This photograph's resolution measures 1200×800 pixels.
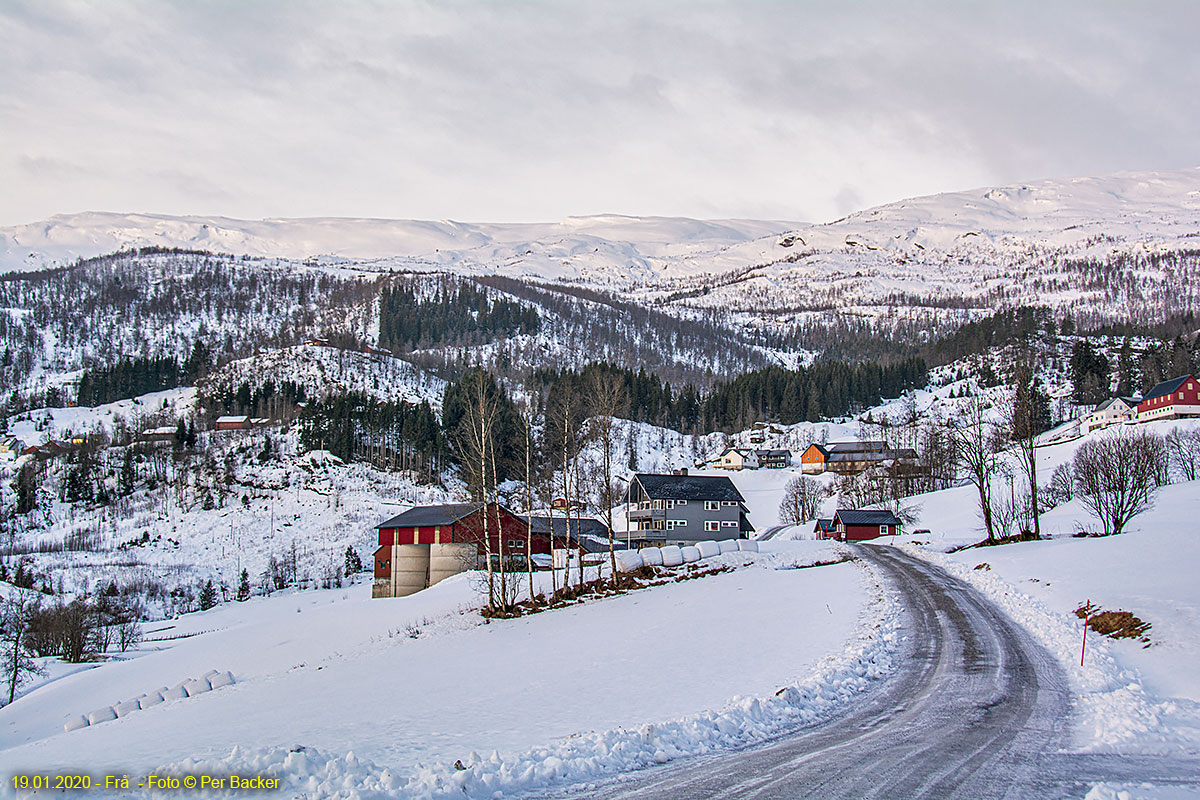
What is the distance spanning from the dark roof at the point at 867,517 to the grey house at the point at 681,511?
44.7 ft

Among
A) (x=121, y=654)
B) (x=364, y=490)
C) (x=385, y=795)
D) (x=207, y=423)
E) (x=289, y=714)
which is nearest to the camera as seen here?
(x=385, y=795)

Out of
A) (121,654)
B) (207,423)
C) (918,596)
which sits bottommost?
(121,654)

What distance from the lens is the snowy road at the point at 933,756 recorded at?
966cm

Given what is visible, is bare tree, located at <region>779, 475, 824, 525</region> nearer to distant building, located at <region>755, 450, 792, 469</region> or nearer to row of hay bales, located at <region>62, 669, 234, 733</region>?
distant building, located at <region>755, 450, 792, 469</region>

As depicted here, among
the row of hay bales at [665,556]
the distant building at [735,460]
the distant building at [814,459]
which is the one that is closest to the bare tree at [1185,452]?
the row of hay bales at [665,556]

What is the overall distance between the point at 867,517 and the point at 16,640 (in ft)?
257

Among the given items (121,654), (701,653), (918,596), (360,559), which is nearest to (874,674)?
(701,653)

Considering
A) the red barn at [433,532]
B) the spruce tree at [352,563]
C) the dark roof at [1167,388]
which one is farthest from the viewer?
the dark roof at [1167,388]

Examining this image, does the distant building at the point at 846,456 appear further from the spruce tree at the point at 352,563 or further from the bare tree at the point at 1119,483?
the spruce tree at the point at 352,563

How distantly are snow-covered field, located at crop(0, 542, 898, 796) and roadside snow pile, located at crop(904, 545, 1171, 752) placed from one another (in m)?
4.00

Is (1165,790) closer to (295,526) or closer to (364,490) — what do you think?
(295,526)

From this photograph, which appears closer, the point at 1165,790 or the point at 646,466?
the point at 1165,790

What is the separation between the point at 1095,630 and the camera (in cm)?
2095

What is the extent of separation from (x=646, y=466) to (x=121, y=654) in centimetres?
10049
